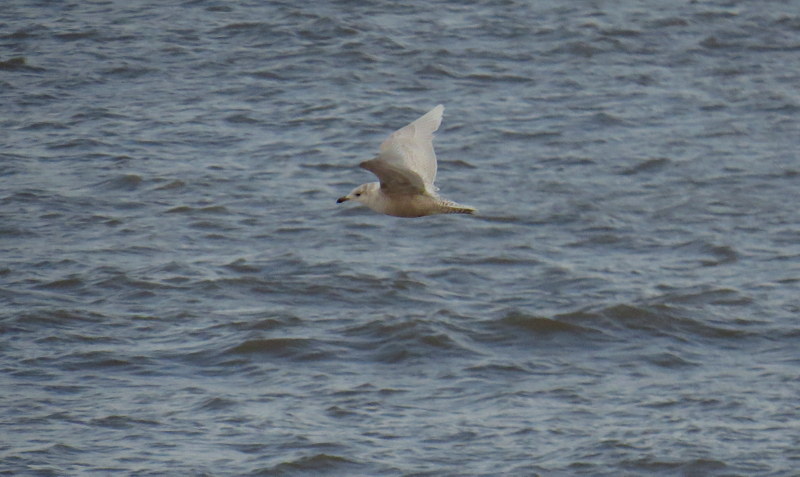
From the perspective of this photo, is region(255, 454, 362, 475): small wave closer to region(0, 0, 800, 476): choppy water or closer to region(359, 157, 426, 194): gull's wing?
region(0, 0, 800, 476): choppy water

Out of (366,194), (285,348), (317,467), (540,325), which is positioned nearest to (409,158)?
(366,194)

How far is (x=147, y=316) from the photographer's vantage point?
1122 centimetres

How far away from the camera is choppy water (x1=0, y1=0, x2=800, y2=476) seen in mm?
9461

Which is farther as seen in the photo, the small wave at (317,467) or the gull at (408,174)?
the small wave at (317,467)

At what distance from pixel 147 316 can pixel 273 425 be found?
2074 mm

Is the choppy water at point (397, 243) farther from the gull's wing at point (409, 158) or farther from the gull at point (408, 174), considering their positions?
the gull's wing at point (409, 158)

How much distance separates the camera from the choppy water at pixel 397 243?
9461 millimetres

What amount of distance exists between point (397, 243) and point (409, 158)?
4768 mm

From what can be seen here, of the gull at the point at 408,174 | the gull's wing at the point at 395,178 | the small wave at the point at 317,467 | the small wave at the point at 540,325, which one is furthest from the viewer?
the small wave at the point at 540,325

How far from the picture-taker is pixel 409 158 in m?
7.88

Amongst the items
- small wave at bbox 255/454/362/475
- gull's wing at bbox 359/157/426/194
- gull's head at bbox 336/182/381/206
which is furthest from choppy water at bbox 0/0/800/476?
gull's wing at bbox 359/157/426/194

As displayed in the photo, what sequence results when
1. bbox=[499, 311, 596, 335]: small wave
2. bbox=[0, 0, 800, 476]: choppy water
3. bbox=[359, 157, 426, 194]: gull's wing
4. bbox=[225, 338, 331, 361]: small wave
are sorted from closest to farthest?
bbox=[359, 157, 426, 194]: gull's wing
bbox=[0, 0, 800, 476]: choppy water
bbox=[225, 338, 331, 361]: small wave
bbox=[499, 311, 596, 335]: small wave

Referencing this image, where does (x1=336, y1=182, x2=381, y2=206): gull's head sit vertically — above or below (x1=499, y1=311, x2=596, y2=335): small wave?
above

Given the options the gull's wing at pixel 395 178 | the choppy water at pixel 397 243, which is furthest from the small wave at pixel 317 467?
the gull's wing at pixel 395 178
